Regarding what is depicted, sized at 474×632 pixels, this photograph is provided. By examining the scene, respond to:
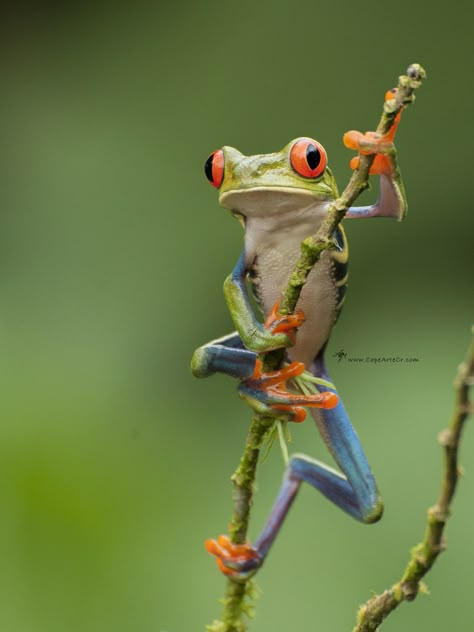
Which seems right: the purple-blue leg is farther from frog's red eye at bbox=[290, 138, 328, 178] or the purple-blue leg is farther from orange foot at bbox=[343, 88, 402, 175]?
frog's red eye at bbox=[290, 138, 328, 178]

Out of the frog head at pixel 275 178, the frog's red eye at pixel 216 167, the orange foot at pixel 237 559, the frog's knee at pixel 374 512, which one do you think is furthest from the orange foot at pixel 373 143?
the orange foot at pixel 237 559

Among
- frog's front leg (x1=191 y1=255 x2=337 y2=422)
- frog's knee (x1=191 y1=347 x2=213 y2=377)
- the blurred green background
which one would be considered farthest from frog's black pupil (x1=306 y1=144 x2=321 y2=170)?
the blurred green background

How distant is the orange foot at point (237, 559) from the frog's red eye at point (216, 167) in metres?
0.90

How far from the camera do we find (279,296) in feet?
7.17

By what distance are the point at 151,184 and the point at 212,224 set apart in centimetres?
43

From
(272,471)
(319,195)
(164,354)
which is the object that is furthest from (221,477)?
(319,195)

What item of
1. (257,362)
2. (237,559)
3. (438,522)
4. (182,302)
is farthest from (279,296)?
(182,302)

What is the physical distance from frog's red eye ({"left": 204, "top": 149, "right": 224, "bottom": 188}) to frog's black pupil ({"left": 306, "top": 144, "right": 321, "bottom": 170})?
8.5 inches

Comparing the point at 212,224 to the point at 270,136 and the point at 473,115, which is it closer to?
the point at 270,136

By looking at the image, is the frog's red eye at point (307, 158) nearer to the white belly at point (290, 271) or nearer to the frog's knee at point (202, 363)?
the white belly at point (290, 271)

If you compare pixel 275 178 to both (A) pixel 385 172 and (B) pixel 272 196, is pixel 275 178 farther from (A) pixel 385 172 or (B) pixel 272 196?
(A) pixel 385 172

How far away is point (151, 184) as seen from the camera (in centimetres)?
443

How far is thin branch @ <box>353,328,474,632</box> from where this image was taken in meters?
1.05

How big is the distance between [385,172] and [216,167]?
0.42 metres
